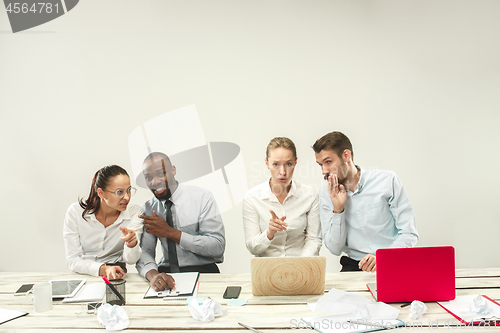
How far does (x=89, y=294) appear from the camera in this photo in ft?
5.18

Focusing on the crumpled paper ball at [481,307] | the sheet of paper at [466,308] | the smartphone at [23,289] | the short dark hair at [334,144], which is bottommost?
the sheet of paper at [466,308]

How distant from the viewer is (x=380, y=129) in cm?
308

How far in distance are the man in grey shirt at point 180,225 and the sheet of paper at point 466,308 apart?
139 centimetres

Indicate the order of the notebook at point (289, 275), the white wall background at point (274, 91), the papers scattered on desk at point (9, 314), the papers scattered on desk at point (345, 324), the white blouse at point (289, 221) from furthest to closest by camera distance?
the white wall background at point (274, 91) → the white blouse at point (289, 221) → the notebook at point (289, 275) → the papers scattered on desk at point (9, 314) → the papers scattered on desk at point (345, 324)

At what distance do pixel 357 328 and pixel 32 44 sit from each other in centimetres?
350

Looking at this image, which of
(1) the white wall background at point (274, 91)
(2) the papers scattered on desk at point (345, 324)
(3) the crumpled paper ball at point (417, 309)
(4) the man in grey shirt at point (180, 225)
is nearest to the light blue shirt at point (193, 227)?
(4) the man in grey shirt at point (180, 225)

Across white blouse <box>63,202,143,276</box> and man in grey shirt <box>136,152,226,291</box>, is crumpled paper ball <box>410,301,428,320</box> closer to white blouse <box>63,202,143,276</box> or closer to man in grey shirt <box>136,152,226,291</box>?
man in grey shirt <box>136,152,226,291</box>

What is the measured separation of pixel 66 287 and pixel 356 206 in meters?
1.68

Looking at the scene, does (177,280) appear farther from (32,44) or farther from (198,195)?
(32,44)

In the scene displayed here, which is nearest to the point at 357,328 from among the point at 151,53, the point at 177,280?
the point at 177,280

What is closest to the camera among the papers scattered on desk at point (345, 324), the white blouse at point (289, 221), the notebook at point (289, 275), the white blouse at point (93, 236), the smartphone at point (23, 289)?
the papers scattered on desk at point (345, 324)

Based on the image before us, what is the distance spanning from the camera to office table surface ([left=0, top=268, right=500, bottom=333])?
125 centimetres

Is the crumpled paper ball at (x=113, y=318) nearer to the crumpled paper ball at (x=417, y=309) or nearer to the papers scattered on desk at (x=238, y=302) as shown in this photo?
the papers scattered on desk at (x=238, y=302)

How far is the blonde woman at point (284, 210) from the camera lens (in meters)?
2.24
